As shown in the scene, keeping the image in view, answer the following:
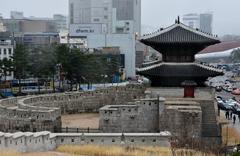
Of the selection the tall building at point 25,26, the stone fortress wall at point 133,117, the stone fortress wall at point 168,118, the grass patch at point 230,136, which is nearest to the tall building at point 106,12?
the tall building at point 25,26

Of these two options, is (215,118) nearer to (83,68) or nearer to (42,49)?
(83,68)

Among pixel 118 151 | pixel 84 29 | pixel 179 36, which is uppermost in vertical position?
pixel 84 29

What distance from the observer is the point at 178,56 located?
1553 inches

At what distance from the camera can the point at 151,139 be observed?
29.0 meters

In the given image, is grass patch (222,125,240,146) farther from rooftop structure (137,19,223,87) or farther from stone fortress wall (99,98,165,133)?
stone fortress wall (99,98,165,133)

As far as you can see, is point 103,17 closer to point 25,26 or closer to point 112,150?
point 25,26

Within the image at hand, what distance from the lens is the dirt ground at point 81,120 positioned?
121ft

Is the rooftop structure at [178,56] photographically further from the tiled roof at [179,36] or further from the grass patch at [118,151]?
the grass patch at [118,151]

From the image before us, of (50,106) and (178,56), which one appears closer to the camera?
(178,56)

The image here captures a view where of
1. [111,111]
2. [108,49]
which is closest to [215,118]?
[111,111]

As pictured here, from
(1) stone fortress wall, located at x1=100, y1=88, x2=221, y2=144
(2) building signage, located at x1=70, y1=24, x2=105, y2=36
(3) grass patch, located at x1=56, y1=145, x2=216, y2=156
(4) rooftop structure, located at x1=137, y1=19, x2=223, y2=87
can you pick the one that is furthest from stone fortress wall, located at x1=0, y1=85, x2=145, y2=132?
(2) building signage, located at x1=70, y1=24, x2=105, y2=36

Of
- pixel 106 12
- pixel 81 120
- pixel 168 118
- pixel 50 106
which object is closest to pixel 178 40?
pixel 168 118

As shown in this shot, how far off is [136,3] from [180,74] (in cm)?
14528

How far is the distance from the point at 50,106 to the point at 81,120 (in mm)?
3129
